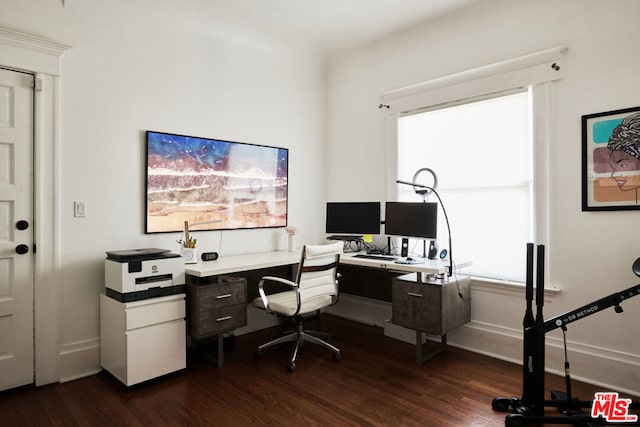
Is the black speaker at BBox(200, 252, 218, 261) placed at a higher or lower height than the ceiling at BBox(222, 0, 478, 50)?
lower

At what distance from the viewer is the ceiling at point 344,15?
3.38m

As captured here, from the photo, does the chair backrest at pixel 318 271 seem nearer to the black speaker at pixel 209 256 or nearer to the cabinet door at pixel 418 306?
the cabinet door at pixel 418 306

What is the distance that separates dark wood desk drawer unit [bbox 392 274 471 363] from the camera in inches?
116

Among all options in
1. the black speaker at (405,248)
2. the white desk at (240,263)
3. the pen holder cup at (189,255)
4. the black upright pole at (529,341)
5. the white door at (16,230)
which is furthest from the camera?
the black speaker at (405,248)

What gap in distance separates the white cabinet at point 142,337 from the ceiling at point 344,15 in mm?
2552

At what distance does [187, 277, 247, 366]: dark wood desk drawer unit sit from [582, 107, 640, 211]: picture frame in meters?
2.60

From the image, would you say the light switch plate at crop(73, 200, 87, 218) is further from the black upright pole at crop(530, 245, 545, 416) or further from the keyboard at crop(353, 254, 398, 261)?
the black upright pole at crop(530, 245, 545, 416)

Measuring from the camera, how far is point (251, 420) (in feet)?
7.35

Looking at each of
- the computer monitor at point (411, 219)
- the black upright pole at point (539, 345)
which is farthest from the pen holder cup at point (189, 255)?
A: the black upright pole at point (539, 345)

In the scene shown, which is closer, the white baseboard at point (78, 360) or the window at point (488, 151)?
the white baseboard at point (78, 360)

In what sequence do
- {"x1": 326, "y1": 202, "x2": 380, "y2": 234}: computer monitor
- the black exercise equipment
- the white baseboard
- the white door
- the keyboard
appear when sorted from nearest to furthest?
the black exercise equipment < the white door < the white baseboard < the keyboard < {"x1": 326, "y1": 202, "x2": 380, "y2": 234}: computer monitor

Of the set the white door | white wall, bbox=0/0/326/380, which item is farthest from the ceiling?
the white door

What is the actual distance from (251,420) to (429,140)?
2778 mm

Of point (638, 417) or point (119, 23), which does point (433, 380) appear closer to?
point (638, 417)
